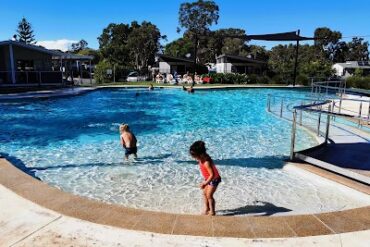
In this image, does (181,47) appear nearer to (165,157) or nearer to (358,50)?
(358,50)

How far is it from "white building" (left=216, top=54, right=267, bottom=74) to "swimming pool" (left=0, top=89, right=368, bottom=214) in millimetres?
36623

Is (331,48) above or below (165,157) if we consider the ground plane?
above

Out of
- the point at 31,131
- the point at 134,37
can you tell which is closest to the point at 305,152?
the point at 31,131

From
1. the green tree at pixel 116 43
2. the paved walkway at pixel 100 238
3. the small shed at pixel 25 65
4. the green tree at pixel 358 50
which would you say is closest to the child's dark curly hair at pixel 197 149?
the paved walkway at pixel 100 238

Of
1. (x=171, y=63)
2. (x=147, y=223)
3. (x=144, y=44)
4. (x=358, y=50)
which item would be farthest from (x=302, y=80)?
(x=358, y=50)

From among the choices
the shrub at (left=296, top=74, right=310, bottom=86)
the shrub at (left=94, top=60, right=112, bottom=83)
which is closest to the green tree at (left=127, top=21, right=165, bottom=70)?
the shrub at (left=94, top=60, right=112, bottom=83)

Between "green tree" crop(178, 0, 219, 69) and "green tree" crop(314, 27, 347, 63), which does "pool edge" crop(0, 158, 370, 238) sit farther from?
"green tree" crop(314, 27, 347, 63)

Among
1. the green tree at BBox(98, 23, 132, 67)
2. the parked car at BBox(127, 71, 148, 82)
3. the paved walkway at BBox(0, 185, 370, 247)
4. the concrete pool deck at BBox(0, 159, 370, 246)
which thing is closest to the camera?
the paved walkway at BBox(0, 185, 370, 247)

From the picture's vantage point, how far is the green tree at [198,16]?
7256 centimetres

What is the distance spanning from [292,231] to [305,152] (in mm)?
5454

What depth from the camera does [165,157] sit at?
10.4 meters

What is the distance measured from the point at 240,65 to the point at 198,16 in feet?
72.3

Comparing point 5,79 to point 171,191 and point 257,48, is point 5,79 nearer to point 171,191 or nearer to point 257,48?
point 171,191

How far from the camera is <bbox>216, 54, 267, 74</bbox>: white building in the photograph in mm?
56188
